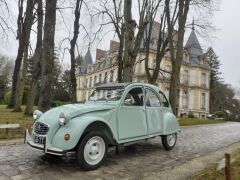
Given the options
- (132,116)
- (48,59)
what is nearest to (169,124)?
(132,116)

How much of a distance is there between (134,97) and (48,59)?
6371mm

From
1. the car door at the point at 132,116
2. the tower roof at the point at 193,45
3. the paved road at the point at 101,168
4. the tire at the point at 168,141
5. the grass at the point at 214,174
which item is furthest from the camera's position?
the tower roof at the point at 193,45

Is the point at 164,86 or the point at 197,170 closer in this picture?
the point at 197,170

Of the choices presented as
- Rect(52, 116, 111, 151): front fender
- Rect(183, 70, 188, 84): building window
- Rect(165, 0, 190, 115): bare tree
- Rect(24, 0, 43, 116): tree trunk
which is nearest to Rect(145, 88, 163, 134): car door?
Rect(52, 116, 111, 151): front fender

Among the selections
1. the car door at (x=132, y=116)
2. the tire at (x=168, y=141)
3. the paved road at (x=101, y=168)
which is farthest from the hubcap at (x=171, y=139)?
the car door at (x=132, y=116)

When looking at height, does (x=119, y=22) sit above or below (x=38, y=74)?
above

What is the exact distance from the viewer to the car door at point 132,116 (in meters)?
7.11

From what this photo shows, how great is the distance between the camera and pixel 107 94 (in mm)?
7812

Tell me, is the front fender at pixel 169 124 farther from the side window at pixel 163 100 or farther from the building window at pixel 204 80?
the building window at pixel 204 80

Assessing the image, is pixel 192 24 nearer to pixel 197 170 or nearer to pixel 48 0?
pixel 48 0

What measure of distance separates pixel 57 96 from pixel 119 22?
35.6 metres

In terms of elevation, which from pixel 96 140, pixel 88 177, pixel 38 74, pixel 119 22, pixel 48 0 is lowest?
pixel 88 177

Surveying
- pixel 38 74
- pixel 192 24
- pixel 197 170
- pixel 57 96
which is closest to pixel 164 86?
pixel 57 96

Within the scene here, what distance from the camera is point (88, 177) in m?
5.69
